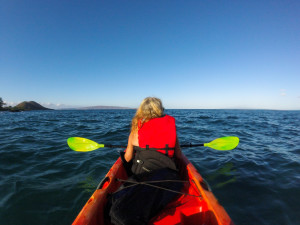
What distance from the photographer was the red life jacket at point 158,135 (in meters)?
2.70

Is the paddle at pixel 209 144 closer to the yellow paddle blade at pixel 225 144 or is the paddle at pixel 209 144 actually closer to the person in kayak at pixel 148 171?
the yellow paddle blade at pixel 225 144

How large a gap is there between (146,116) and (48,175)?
145 inches

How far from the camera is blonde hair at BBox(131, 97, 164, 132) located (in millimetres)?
2900

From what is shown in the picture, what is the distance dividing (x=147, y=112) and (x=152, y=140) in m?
0.59

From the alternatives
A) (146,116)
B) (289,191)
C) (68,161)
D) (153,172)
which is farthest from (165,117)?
(68,161)

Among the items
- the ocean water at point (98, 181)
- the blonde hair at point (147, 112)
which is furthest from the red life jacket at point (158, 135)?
the ocean water at point (98, 181)

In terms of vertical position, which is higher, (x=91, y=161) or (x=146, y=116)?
(x=146, y=116)

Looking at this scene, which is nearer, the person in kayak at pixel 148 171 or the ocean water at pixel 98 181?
the person in kayak at pixel 148 171

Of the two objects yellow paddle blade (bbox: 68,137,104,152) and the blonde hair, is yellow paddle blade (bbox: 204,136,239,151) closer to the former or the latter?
the blonde hair

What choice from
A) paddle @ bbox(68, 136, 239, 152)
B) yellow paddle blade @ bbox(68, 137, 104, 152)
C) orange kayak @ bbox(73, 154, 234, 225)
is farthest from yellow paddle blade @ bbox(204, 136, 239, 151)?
yellow paddle blade @ bbox(68, 137, 104, 152)

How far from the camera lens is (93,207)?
2.03 metres

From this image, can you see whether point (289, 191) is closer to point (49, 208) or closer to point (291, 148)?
point (291, 148)

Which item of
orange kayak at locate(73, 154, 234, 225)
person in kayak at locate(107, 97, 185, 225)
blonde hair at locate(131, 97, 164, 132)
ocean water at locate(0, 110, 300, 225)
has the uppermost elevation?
blonde hair at locate(131, 97, 164, 132)

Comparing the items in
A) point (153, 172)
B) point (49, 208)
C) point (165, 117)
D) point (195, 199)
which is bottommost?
point (49, 208)
